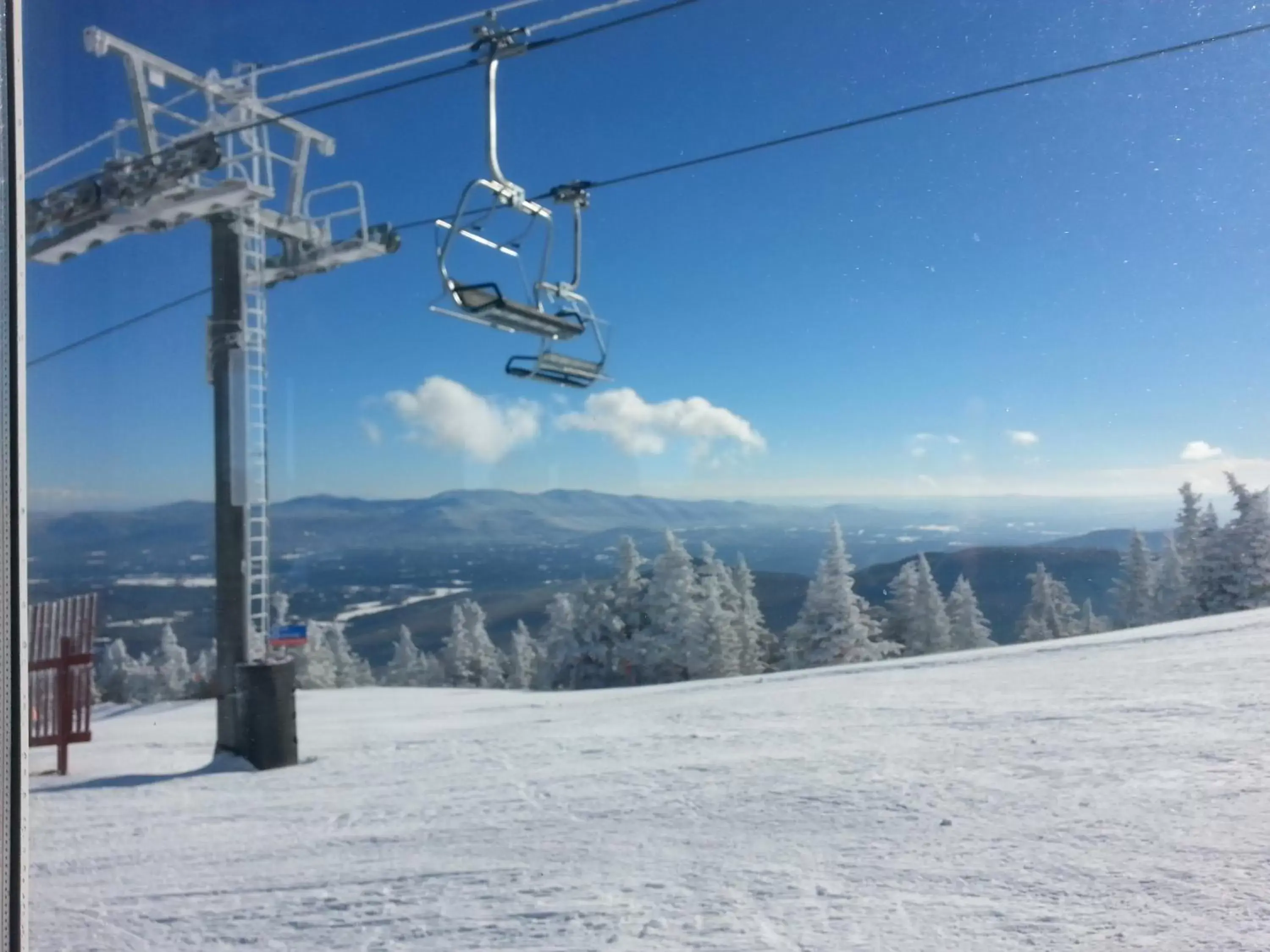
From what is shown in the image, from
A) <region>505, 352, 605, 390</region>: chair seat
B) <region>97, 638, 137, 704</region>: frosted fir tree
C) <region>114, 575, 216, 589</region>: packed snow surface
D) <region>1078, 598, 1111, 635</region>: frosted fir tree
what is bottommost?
<region>1078, 598, 1111, 635</region>: frosted fir tree

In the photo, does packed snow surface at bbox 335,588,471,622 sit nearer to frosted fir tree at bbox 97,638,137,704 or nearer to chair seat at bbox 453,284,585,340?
frosted fir tree at bbox 97,638,137,704

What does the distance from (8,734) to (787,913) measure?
220cm

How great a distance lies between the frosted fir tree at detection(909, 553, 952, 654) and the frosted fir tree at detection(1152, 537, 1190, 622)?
19.1ft

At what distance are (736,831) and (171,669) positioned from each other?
21.3 feet

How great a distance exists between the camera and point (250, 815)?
4.58 meters

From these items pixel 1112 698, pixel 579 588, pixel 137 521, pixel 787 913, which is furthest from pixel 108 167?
pixel 579 588

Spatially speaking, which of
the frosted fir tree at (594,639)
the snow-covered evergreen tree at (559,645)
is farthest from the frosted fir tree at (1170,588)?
the snow-covered evergreen tree at (559,645)

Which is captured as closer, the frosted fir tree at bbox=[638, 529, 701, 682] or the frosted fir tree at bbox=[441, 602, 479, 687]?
the frosted fir tree at bbox=[441, 602, 479, 687]

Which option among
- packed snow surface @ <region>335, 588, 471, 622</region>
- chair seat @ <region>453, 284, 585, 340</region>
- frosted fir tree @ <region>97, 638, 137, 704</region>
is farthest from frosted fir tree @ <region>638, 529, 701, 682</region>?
chair seat @ <region>453, 284, 585, 340</region>

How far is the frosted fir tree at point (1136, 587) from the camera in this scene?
746 centimetres

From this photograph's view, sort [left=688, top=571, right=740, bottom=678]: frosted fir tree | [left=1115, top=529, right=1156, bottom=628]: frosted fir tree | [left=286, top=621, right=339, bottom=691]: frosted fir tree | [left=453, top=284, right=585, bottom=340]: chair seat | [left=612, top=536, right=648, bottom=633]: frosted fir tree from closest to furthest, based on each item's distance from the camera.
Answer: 1. [left=453, top=284, right=585, bottom=340]: chair seat
2. [left=1115, top=529, right=1156, bottom=628]: frosted fir tree
3. [left=286, top=621, right=339, bottom=691]: frosted fir tree
4. [left=688, top=571, right=740, bottom=678]: frosted fir tree
5. [left=612, top=536, right=648, bottom=633]: frosted fir tree

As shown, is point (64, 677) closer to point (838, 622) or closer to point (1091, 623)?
point (1091, 623)

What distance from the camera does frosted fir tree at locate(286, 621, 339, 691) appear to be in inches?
528

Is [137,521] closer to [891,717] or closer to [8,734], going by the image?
[8,734]
